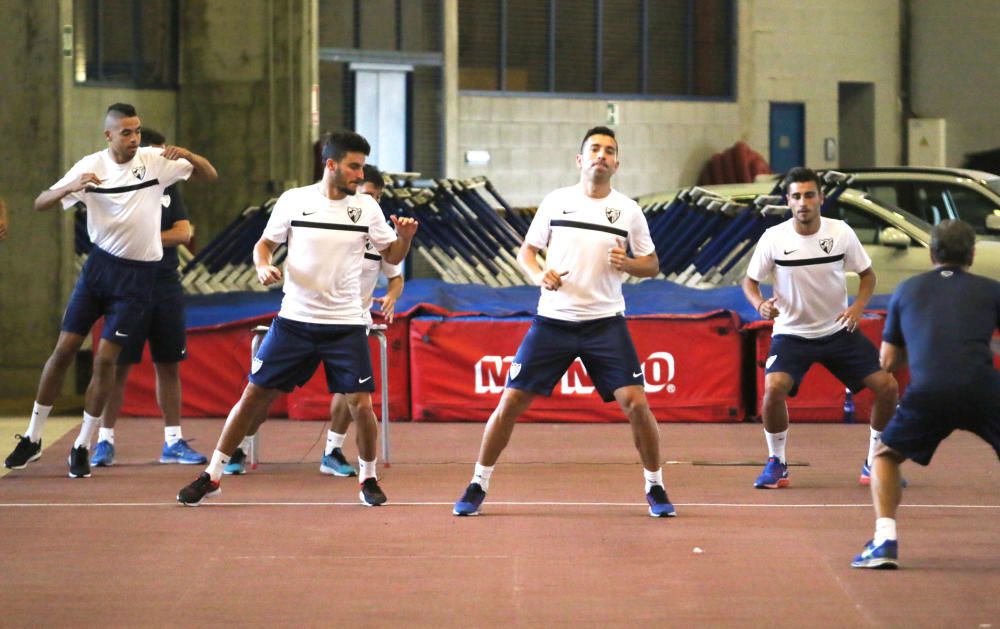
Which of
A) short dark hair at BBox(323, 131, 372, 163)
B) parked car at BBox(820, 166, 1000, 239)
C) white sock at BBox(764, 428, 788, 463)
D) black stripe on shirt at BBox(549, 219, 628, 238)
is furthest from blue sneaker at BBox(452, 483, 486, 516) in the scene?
parked car at BBox(820, 166, 1000, 239)

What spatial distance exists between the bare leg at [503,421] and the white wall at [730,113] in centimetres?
1382

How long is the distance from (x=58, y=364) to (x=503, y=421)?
3.14 meters

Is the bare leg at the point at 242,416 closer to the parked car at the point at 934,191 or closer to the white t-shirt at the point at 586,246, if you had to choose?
the white t-shirt at the point at 586,246

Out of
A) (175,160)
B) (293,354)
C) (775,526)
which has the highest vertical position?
(175,160)

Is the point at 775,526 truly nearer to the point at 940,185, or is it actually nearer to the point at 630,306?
the point at 630,306

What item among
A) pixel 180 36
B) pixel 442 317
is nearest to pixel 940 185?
pixel 442 317

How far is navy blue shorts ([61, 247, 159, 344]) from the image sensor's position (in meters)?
9.83

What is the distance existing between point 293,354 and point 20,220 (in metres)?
6.41

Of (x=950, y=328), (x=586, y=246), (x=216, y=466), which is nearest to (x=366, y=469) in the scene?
(x=216, y=466)

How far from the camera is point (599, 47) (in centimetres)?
2323

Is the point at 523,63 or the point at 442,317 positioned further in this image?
the point at 523,63

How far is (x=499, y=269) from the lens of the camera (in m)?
15.2

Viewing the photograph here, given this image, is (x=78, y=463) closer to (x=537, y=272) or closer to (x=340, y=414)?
(x=340, y=414)

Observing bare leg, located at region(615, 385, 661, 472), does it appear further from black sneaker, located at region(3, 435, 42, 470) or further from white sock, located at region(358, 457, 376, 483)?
black sneaker, located at region(3, 435, 42, 470)
